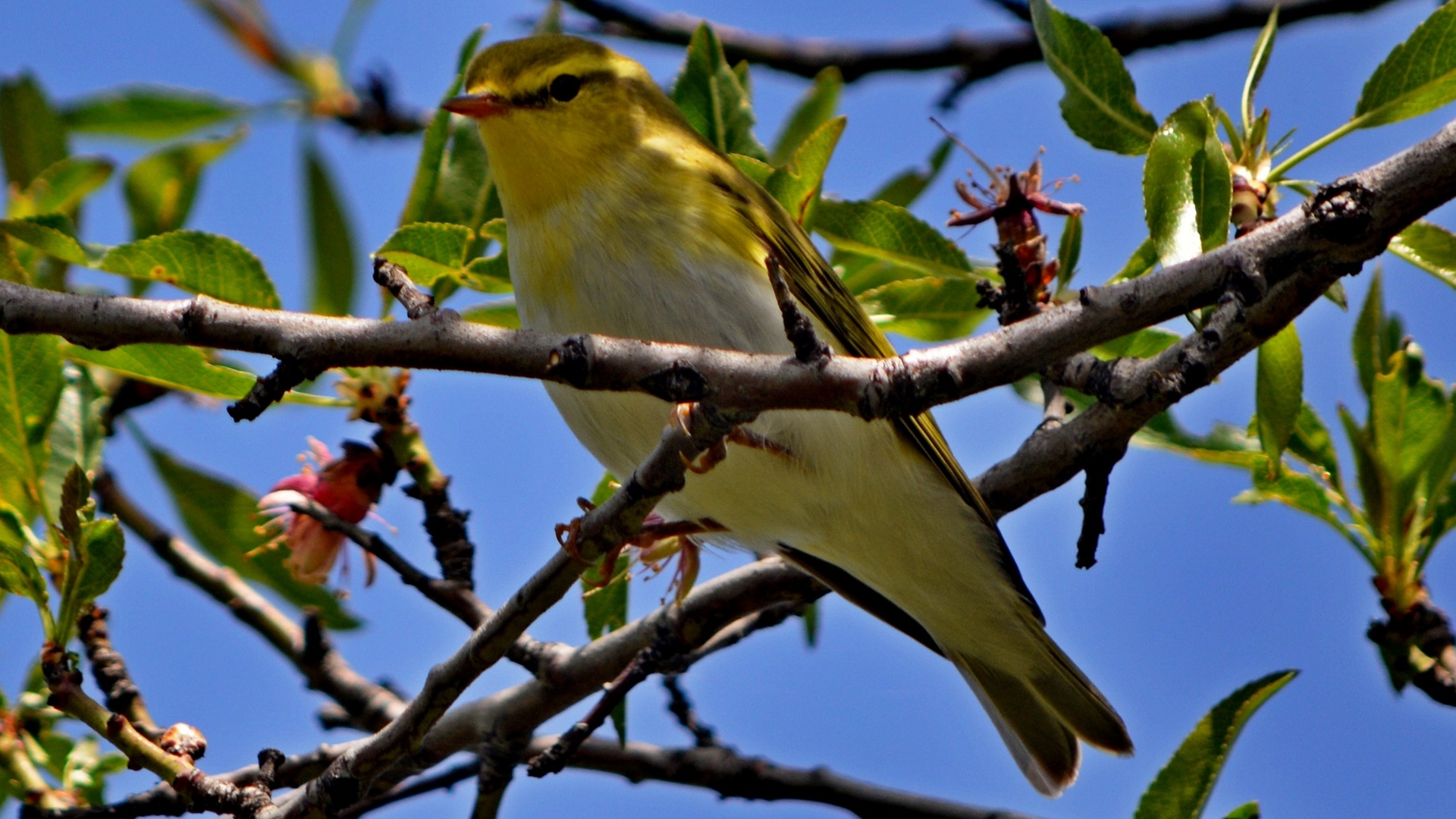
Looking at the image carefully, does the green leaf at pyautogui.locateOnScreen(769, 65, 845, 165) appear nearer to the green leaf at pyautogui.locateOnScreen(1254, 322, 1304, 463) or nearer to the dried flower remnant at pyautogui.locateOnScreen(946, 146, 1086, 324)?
the dried flower remnant at pyautogui.locateOnScreen(946, 146, 1086, 324)

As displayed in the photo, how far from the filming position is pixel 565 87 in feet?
11.2

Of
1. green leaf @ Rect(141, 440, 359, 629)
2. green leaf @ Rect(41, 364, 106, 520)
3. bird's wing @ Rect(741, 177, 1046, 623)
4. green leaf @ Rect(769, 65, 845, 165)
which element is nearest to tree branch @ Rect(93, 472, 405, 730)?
green leaf @ Rect(141, 440, 359, 629)

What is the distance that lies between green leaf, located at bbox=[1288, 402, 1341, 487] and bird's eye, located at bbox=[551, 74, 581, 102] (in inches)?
77.1

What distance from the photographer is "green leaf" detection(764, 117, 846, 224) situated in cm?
293

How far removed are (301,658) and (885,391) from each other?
2.27 metres

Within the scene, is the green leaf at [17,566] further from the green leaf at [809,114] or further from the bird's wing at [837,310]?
the green leaf at [809,114]

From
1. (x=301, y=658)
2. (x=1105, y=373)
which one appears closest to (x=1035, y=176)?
(x=1105, y=373)

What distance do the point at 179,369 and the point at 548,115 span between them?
3.52 ft

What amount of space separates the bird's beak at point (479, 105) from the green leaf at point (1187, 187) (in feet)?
5.05

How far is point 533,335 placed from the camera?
185cm

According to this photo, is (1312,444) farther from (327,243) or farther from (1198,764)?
(327,243)

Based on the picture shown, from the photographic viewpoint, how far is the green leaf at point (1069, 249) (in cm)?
312

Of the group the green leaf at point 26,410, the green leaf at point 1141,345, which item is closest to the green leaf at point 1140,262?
the green leaf at point 1141,345

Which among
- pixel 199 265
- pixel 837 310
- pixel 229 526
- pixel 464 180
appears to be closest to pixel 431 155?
pixel 464 180
